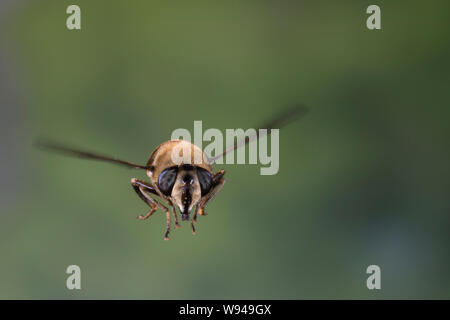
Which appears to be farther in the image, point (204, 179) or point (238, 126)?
point (238, 126)

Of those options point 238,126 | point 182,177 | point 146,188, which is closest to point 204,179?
point 182,177

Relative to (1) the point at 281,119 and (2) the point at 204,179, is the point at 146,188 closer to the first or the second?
(2) the point at 204,179

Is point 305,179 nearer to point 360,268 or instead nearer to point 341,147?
point 341,147

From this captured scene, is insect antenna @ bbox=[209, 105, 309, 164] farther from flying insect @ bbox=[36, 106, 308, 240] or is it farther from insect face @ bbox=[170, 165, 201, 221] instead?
insect face @ bbox=[170, 165, 201, 221]

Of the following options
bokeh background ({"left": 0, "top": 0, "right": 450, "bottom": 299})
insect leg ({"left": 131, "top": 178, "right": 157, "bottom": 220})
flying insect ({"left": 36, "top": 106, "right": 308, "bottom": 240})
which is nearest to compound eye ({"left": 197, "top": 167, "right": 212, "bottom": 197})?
flying insect ({"left": 36, "top": 106, "right": 308, "bottom": 240})

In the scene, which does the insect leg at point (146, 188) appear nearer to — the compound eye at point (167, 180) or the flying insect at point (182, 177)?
the flying insect at point (182, 177)

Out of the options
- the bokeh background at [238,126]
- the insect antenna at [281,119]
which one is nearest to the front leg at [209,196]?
the insect antenna at [281,119]
